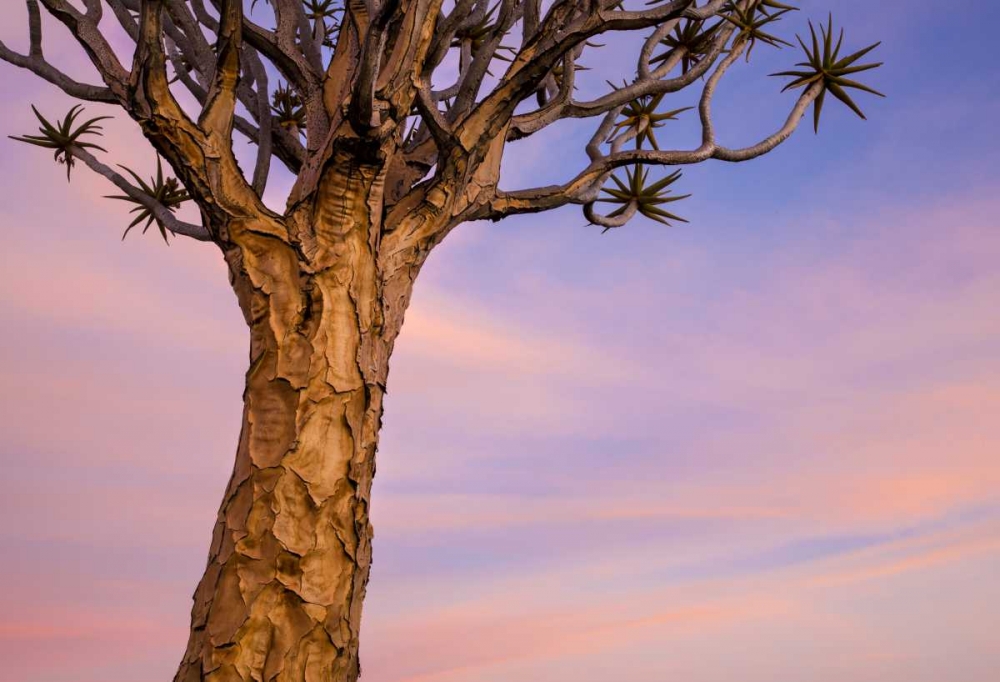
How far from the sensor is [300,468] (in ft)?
16.5

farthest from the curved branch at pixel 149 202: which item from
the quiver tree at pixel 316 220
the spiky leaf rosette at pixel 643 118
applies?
the spiky leaf rosette at pixel 643 118

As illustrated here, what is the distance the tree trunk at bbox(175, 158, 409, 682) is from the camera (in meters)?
4.88

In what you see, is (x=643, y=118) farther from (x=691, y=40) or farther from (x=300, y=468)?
(x=300, y=468)

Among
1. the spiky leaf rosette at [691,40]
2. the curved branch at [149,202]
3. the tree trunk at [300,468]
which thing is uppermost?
the spiky leaf rosette at [691,40]

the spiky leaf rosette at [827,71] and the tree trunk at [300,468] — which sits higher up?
the spiky leaf rosette at [827,71]

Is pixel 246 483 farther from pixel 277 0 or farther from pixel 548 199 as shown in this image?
pixel 277 0

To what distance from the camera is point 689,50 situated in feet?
27.1

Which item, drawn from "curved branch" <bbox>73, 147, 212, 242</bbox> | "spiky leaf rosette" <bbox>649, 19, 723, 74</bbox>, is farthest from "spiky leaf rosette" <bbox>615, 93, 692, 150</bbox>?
"curved branch" <bbox>73, 147, 212, 242</bbox>

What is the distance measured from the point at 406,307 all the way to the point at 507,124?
4.97ft

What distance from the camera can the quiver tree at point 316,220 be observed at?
4938 mm

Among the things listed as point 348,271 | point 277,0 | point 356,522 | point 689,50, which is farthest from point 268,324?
point 689,50

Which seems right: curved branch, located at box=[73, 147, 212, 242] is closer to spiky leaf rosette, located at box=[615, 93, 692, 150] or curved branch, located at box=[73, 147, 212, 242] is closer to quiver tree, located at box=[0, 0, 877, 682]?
quiver tree, located at box=[0, 0, 877, 682]

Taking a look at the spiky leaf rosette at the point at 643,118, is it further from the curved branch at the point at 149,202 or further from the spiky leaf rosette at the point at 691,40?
the curved branch at the point at 149,202

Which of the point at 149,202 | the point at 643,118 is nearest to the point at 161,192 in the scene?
the point at 149,202
